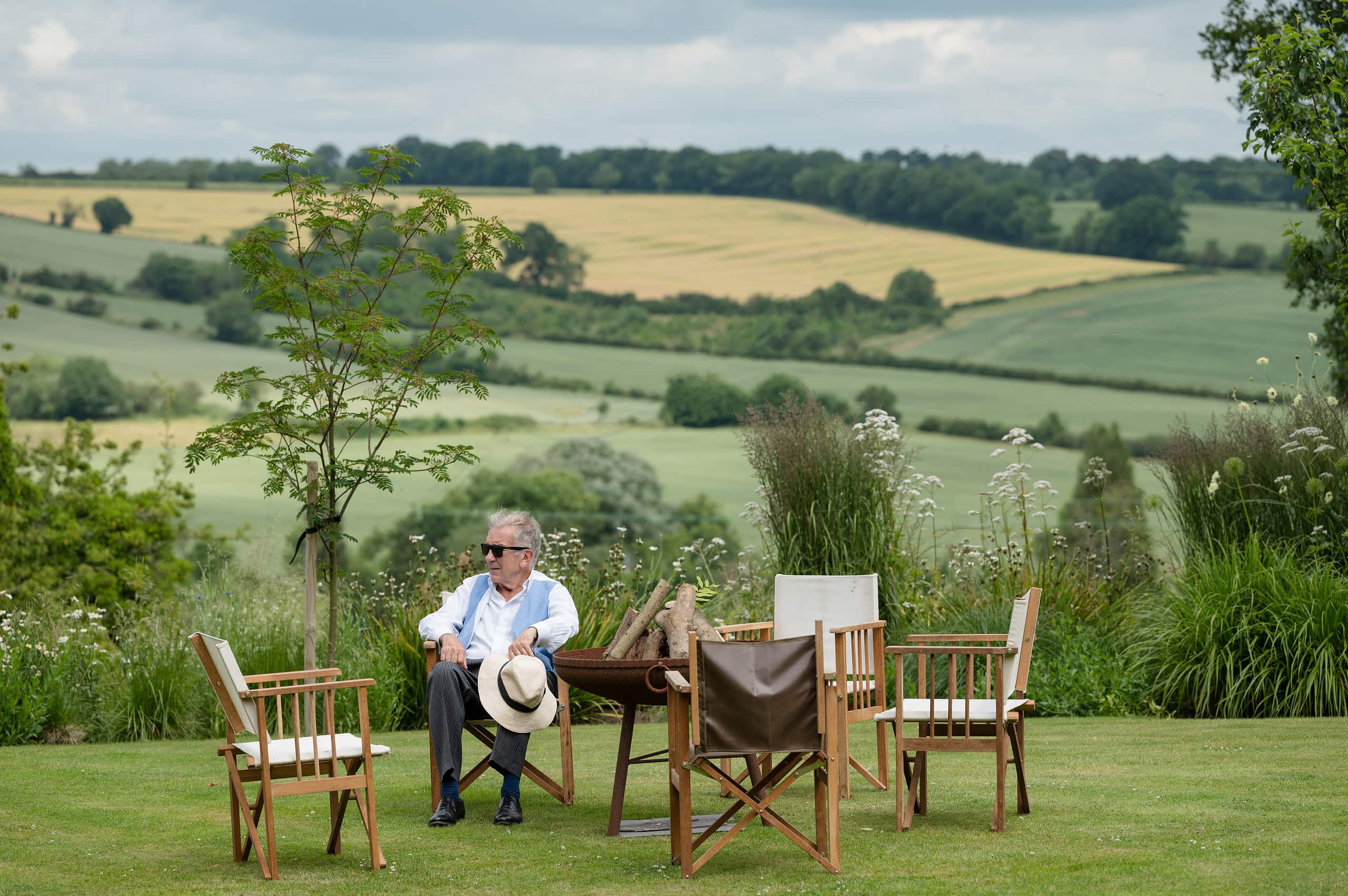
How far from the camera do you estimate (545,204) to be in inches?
1486

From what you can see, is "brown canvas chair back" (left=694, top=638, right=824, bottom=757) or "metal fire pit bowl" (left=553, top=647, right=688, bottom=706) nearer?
"brown canvas chair back" (left=694, top=638, right=824, bottom=757)

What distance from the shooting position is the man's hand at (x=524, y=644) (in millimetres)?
5266

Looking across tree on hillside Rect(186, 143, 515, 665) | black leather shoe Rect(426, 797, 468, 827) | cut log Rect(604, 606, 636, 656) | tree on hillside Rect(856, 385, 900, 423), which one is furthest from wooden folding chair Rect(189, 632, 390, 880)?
tree on hillside Rect(856, 385, 900, 423)

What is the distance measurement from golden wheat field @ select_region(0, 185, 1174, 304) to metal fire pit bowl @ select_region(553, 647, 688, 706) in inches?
1268

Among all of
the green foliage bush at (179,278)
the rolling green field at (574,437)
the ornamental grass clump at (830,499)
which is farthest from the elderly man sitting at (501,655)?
the green foliage bush at (179,278)

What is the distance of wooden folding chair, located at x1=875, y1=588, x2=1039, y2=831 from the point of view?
4.83 metres

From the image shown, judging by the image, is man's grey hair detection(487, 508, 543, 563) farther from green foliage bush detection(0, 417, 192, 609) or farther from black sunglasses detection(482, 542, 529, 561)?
green foliage bush detection(0, 417, 192, 609)

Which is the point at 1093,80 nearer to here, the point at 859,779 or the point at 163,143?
the point at 163,143

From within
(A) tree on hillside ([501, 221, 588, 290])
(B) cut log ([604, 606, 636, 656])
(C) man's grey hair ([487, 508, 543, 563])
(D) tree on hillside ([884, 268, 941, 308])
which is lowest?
(B) cut log ([604, 606, 636, 656])

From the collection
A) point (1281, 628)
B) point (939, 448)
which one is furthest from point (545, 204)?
point (1281, 628)

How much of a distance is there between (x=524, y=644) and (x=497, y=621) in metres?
0.39

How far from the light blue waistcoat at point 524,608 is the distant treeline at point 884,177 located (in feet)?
93.2

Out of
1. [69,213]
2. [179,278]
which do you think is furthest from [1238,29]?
[69,213]

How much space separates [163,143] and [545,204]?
10.3m
